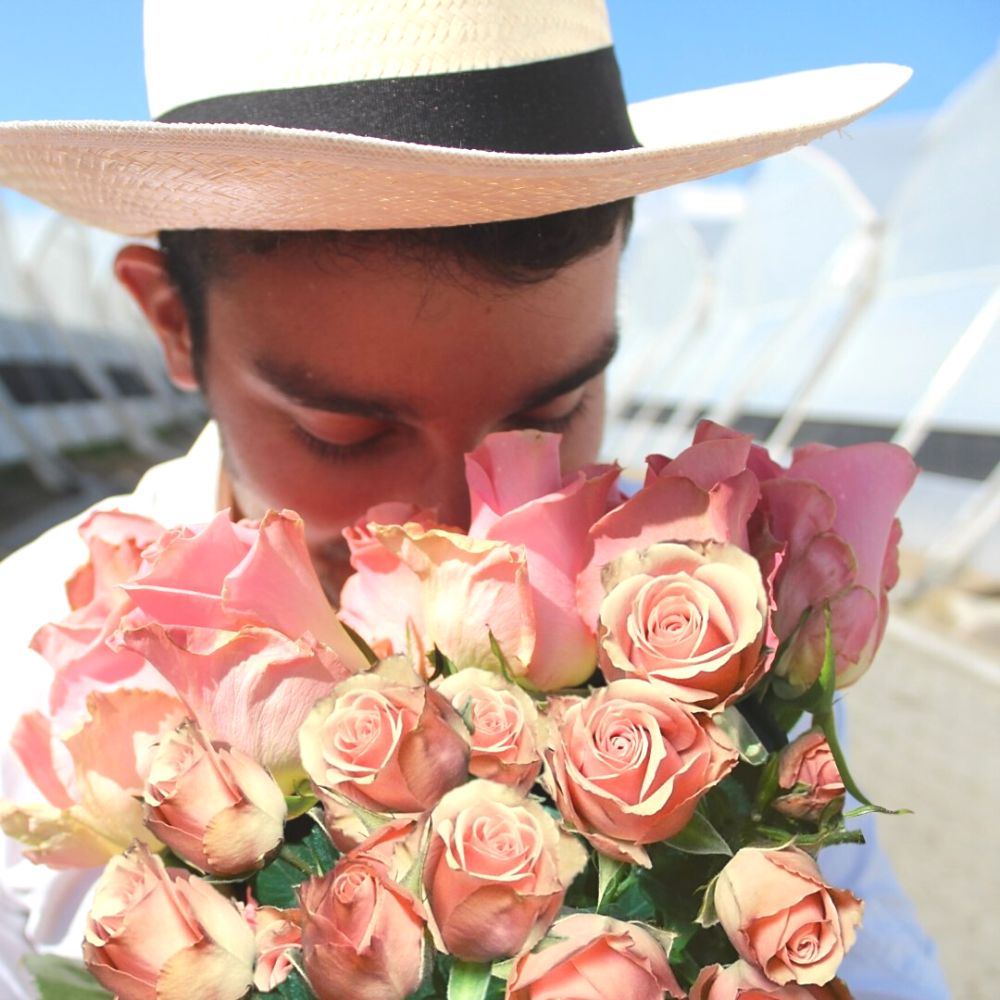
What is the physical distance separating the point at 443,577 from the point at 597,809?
0.21 meters

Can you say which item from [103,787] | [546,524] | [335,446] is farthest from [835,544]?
[335,446]

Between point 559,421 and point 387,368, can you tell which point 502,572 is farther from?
point 559,421

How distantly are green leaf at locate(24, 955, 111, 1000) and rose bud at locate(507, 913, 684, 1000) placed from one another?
14.6 inches

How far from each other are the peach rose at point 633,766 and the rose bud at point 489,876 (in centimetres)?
3

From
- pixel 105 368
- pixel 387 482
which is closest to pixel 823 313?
pixel 387 482

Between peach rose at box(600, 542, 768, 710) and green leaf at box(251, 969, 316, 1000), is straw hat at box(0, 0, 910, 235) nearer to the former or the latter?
peach rose at box(600, 542, 768, 710)

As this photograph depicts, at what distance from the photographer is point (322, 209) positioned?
3.49ft

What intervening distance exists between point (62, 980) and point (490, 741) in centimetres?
40

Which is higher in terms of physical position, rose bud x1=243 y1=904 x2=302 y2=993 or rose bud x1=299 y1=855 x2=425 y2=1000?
rose bud x1=299 y1=855 x2=425 y2=1000

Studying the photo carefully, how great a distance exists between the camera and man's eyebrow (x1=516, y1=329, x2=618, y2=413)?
1.21m

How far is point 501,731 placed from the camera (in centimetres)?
65

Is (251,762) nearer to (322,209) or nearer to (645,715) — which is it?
(645,715)

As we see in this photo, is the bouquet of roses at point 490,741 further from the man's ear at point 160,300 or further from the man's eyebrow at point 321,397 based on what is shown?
the man's ear at point 160,300

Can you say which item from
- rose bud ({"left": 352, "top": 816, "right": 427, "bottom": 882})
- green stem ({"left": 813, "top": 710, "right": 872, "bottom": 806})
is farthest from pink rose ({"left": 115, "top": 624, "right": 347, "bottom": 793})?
green stem ({"left": 813, "top": 710, "right": 872, "bottom": 806})
